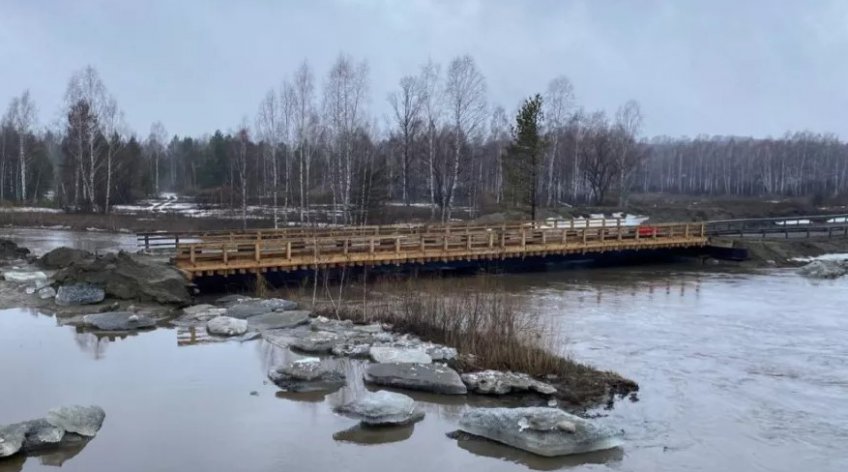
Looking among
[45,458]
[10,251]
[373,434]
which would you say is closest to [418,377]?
[373,434]

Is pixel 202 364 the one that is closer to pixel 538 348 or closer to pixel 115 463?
pixel 115 463

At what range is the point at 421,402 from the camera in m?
10.6

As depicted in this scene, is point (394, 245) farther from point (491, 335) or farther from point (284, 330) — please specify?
point (491, 335)

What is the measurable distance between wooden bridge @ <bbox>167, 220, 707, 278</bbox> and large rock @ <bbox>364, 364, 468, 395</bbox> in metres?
10.9

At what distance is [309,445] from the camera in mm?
8648

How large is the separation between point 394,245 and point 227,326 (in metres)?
11.2

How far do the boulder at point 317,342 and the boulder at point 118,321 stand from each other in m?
4.23

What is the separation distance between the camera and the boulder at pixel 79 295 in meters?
17.9

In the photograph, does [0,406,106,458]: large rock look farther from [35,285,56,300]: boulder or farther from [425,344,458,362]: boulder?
[35,285,56,300]: boulder

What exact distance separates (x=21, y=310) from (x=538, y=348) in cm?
1347

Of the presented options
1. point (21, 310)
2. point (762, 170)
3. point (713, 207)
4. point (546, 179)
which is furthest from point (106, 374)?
point (762, 170)

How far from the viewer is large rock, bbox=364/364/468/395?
11.0m

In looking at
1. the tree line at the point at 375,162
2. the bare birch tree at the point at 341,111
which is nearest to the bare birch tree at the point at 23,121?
the tree line at the point at 375,162

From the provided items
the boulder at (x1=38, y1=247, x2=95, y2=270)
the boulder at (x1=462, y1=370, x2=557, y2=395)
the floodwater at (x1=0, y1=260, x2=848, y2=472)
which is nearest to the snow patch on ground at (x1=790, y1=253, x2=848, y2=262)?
the floodwater at (x1=0, y1=260, x2=848, y2=472)
